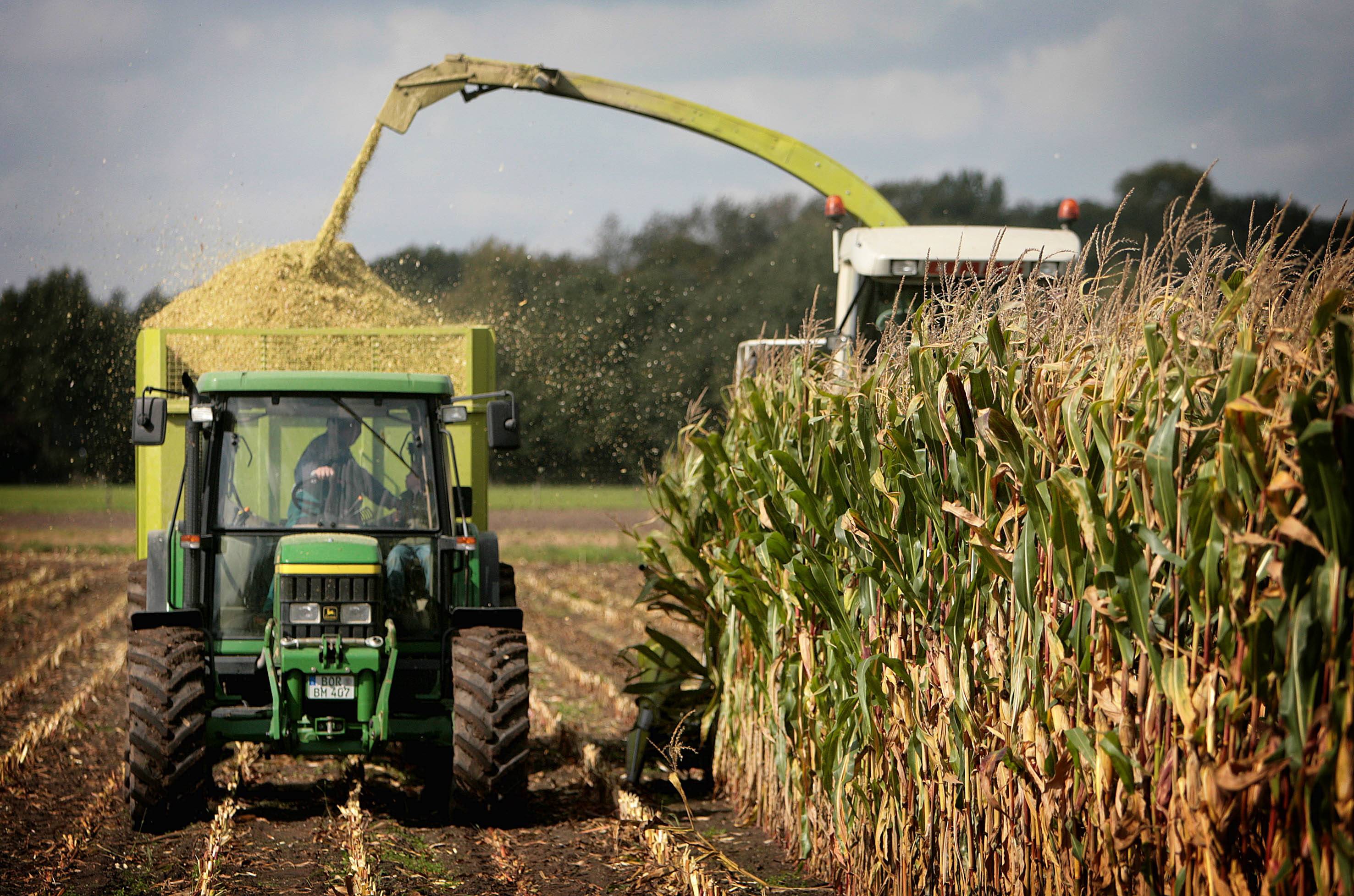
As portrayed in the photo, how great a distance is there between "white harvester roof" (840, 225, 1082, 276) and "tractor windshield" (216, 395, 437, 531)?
12.9 ft

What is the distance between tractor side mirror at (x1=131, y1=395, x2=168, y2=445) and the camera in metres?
5.99

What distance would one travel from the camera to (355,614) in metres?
5.97

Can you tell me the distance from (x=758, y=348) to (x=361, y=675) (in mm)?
2811

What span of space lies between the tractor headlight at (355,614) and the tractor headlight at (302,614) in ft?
0.39

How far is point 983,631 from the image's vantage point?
3797 mm

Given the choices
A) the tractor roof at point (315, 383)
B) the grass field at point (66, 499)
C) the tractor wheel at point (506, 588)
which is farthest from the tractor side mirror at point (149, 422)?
the grass field at point (66, 499)

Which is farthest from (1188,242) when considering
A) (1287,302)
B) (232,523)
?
(232,523)

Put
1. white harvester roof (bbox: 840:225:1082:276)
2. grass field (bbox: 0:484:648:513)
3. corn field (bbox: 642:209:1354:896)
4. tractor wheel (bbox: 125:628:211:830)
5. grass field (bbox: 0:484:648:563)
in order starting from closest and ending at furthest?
corn field (bbox: 642:209:1354:896)
tractor wheel (bbox: 125:628:211:830)
white harvester roof (bbox: 840:225:1082:276)
grass field (bbox: 0:484:648:563)
grass field (bbox: 0:484:648:513)

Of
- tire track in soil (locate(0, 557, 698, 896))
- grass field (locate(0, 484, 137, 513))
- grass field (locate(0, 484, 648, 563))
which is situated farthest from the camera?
grass field (locate(0, 484, 137, 513))

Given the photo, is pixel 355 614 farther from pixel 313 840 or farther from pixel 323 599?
pixel 313 840

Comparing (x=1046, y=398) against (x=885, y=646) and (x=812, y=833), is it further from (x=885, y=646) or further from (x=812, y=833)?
(x=812, y=833)

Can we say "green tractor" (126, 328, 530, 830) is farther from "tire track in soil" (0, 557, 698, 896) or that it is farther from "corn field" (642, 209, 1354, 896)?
"corn field" (642, 209, 1354, 896)

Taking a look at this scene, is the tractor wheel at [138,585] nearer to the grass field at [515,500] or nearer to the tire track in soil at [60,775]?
the tire track in soil at [60,775]

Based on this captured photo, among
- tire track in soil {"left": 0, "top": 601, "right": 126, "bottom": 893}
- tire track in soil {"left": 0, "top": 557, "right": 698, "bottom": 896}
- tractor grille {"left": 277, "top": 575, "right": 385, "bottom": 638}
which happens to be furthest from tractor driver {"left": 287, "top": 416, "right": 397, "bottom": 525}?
tire track in soil {"left": 0, "top": 601, "right": 126, "bottom": 893}
